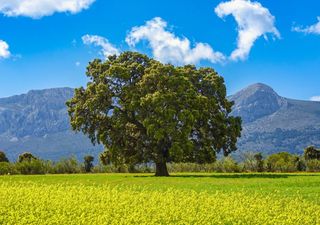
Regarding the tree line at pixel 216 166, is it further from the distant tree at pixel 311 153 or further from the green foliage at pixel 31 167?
the distant tree at pixel 311 153

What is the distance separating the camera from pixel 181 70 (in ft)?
203

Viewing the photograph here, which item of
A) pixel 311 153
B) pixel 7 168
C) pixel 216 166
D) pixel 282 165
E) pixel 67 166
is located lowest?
pixel 282 165

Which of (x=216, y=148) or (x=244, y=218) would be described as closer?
(x=244, y=218)

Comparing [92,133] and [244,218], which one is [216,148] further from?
[244,218]

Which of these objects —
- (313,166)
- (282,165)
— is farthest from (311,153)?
(282,165)

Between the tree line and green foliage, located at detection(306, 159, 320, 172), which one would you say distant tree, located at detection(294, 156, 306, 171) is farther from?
green foliage, located at detection(306, 159, 320, 172)

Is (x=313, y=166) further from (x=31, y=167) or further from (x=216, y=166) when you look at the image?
(x=31, y=167)

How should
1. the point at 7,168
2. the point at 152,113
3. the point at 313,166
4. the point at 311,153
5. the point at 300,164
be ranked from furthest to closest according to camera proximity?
the point at 311,153 → the point at 300,164 → the point at 313,166 → the point at 7,168 → the point at 152,113

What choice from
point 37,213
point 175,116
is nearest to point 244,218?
point 37,213

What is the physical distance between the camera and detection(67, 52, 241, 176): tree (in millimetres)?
54812

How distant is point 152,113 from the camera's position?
182ft

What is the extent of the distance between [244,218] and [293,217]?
176 centimetres

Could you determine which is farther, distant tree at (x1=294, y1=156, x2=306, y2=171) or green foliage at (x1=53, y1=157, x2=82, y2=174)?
distant tree at (x1=294, y1=156, x2=306, y2=171)

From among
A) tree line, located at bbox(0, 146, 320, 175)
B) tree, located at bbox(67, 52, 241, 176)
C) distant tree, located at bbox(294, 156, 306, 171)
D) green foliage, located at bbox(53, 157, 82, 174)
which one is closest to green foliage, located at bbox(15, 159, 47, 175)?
tree line, located at bbox(0, 146, 320, 175)
